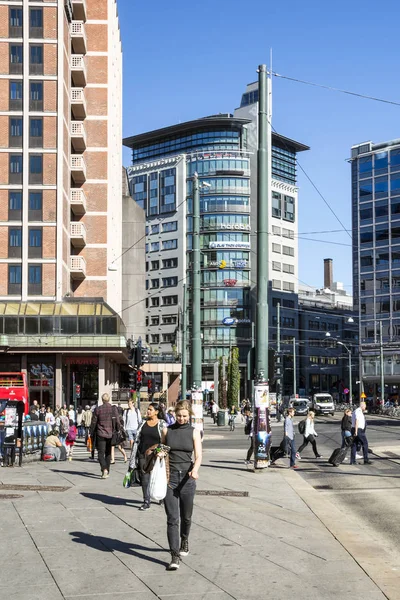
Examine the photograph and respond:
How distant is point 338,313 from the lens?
144m

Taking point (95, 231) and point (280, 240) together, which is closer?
point (95, 231)

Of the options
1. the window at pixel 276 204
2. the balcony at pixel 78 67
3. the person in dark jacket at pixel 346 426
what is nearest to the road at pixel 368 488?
the person in dark jacket at pixel 346 426

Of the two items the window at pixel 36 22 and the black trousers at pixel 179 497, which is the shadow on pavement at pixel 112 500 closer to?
the black trousers at pixel 179 497

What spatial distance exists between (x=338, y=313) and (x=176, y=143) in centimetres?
3781

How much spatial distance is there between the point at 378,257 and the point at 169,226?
103 ft

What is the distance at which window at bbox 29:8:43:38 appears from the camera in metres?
59.5

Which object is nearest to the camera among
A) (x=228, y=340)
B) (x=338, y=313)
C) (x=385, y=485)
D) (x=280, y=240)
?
(x=385, y=485)

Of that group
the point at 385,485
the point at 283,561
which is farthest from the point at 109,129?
the point at 283,561

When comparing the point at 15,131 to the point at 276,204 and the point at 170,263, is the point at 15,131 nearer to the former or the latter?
the point at 170,263

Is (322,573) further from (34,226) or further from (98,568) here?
(34,226)

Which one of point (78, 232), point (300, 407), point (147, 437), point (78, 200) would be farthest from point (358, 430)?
point (300, 407)

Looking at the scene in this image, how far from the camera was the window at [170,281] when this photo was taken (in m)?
126

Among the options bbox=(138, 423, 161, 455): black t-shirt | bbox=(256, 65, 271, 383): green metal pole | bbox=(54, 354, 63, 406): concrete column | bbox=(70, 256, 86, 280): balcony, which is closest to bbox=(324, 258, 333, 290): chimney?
bbox=(70, 256, 86, 280): balcony

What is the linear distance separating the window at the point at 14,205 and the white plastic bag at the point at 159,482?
50881mm
